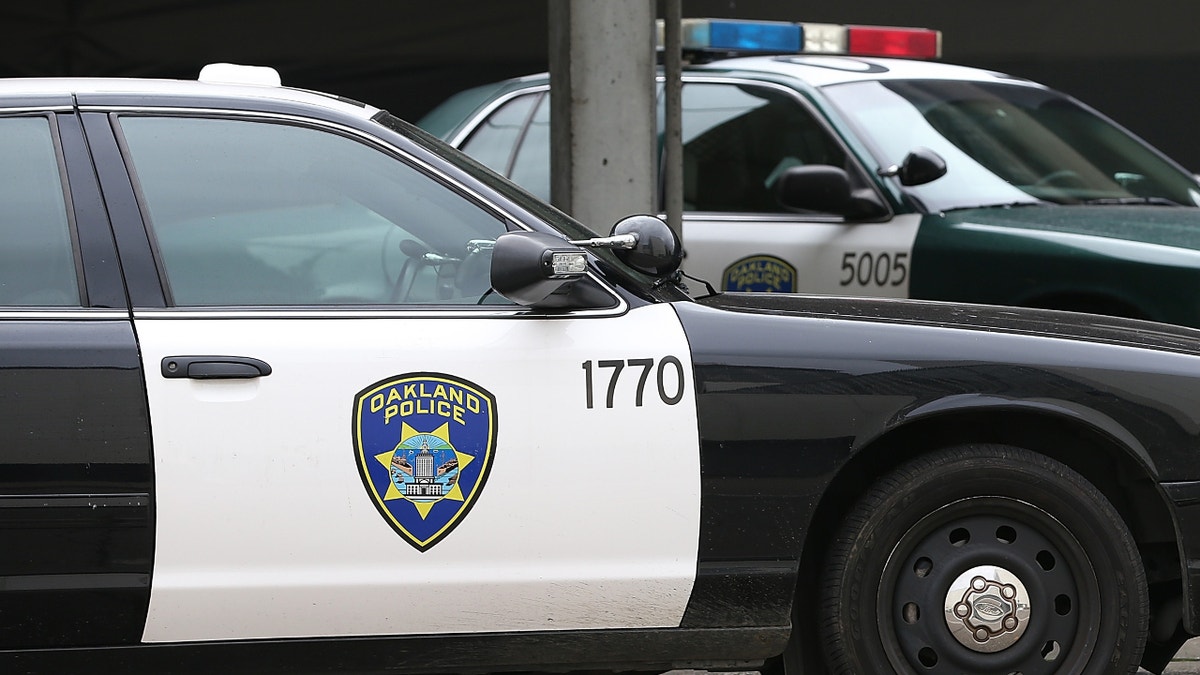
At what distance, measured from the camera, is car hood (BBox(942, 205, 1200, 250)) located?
18.5 ft

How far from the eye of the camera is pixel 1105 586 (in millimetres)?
3545

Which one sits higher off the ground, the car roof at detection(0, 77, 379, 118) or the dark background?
the dark background

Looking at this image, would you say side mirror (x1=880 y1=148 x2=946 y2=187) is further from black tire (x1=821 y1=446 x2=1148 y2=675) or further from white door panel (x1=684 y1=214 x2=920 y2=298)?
black tire (x1=821 y1=446 x2=1148 y2=675)

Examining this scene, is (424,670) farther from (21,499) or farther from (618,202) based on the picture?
(618,202)

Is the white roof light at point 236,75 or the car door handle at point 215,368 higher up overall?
the white roof light at point 236,75

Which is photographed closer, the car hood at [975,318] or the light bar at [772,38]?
the car hood at [975,318]

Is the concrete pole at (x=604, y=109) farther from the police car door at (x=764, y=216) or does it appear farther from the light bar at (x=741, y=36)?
the light bar at (x=741, y=36)

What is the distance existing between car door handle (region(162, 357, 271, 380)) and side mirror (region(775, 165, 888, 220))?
334 cm

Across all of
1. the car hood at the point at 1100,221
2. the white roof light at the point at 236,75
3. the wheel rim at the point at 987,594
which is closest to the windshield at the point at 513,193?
the white roof light at the point at 236,75

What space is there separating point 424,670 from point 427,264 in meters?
0.88

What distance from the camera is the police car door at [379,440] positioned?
10.7 ft

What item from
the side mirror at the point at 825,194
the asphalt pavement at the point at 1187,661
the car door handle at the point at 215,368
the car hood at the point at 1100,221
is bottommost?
the asphalt pavement at the point at 1187,661

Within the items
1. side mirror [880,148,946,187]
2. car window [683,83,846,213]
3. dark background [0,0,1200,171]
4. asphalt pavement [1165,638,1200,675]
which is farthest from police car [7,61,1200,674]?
dark background [0,0,1200,171]

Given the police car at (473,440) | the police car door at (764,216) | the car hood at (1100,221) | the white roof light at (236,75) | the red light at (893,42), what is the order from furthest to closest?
1. the red light at (893,42)
2. the police car door at (764,216)
3. the car hood at (1100,221)
4. the white roof light at (236,75)
5. the police car at (473,440)
